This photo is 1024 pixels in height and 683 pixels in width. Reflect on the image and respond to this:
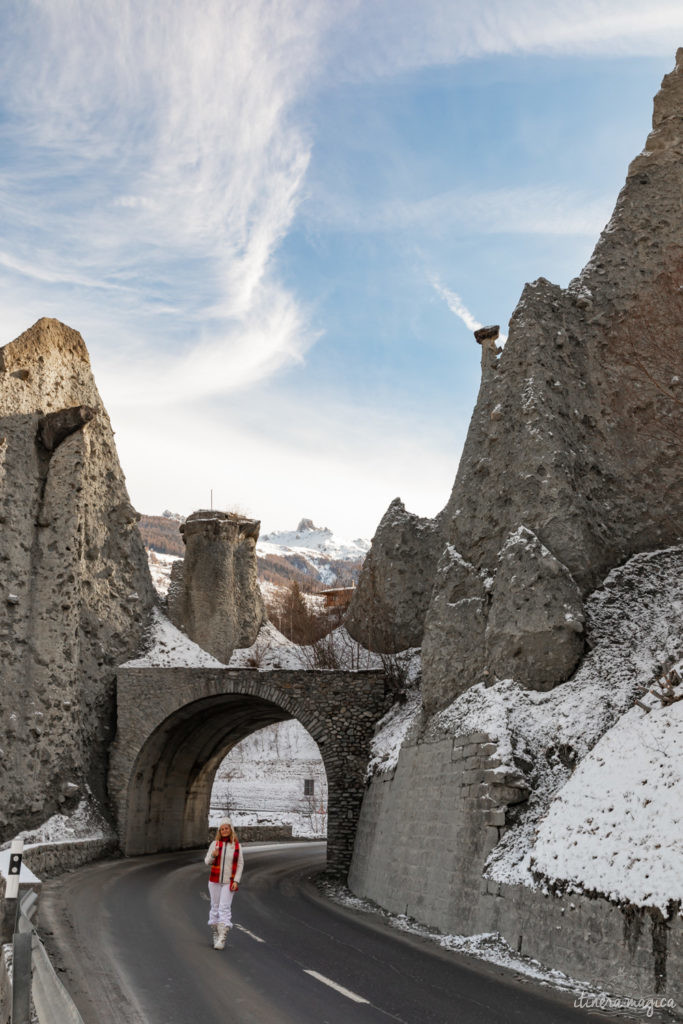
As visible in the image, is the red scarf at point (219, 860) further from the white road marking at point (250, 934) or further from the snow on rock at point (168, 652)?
the snow on rock at point (168, 652)

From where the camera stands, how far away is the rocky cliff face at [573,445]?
1877 centimetres

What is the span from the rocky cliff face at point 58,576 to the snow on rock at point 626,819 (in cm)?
1735

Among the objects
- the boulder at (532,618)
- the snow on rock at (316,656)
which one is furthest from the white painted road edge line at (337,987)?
the snow on rock at (316,656)

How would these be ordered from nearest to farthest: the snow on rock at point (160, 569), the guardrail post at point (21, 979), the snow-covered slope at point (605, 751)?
the guardrail post at point (21, 979), the snow-covered slope at point (605, 751), the snow on rock at point (160, 569)

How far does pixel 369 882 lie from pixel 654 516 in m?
10.8

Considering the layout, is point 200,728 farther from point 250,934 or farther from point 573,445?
point 250,934

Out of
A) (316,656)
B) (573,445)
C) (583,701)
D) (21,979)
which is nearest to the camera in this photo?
(21,979)

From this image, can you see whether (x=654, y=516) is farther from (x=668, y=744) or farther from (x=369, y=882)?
(x=369, y=882)

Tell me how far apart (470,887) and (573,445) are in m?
10.2

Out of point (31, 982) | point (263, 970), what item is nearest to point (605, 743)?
point (263, 970)

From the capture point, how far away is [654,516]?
20.3 m

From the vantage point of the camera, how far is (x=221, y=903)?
38.4 feet

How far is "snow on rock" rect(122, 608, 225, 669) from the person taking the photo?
3098cm

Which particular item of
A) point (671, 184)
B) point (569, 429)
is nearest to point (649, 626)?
point (569, 429)
